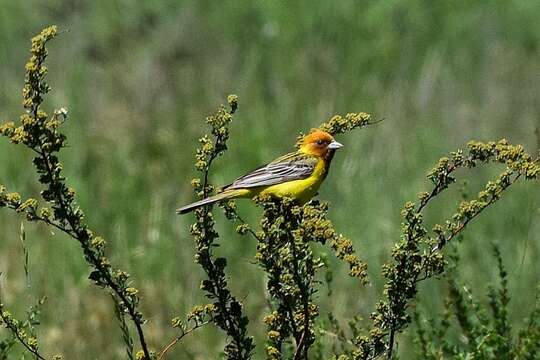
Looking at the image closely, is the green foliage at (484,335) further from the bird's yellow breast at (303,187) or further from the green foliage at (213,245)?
the green foliage at (213,245)

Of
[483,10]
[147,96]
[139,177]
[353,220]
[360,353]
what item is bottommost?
[360,353]

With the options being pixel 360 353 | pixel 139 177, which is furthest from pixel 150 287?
pixel 360 353

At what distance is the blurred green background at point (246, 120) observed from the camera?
7.00 m

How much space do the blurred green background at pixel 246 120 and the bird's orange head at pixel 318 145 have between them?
4.30 ft

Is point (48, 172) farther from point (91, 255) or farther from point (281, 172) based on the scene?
point (281, 172)

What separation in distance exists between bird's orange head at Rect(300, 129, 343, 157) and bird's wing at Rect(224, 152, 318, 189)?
0.03 meters

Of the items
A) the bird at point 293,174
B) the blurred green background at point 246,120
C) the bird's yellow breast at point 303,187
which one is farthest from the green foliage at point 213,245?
the blurred green background at point 246,120

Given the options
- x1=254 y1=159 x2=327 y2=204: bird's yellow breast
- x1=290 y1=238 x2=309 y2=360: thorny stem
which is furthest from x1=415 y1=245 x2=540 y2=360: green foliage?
x1=290 y1=238 x2=309 y2=360: thorny stem

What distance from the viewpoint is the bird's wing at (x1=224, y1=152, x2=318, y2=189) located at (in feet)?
16.6

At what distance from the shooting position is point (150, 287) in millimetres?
7039

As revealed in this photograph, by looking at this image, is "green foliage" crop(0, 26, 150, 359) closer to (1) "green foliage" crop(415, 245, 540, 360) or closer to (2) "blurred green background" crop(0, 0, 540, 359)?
(1) "green foliage" crop(415, 245, 540, 360)

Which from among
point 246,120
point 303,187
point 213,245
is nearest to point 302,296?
point 213,245

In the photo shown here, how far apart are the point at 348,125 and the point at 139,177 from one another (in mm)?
4475

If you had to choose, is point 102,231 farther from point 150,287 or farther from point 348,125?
point 348,125
